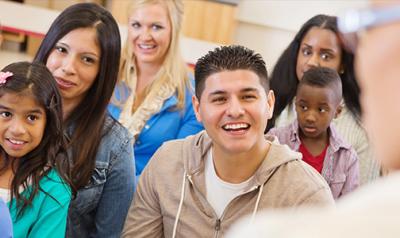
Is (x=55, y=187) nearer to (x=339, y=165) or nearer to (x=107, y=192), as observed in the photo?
(x=107, y=192)

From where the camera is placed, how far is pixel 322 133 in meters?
2.72

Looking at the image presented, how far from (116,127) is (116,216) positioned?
33 centimetres

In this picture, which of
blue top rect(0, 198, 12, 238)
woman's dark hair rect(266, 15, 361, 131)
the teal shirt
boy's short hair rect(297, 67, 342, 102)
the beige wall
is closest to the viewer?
blue top rect(0, 198, 12, 238)

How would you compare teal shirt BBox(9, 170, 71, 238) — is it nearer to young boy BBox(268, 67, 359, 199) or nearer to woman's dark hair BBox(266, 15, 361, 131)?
young boy BBox(268, 67, 359, 199)

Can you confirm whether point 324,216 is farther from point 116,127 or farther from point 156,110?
point 156,110

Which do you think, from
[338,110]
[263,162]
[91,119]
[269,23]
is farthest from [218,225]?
[269,23]

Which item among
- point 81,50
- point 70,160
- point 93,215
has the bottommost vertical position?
point 93,215

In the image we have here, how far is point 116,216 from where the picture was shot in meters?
2.43

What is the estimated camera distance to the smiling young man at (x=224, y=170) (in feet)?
6.79

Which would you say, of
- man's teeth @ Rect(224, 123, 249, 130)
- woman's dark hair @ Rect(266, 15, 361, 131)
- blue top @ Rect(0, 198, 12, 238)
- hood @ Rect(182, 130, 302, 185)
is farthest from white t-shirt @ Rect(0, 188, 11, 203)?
woman's dark hair @ Rect(266, 15, 361, 131)

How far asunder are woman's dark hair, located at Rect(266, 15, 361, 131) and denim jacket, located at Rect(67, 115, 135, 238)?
837 millimetres

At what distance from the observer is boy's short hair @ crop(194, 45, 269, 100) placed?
2236 mm

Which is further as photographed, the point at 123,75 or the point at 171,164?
the point at 123,75

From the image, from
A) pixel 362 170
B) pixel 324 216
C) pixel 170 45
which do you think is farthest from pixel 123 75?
pixel 324 216
